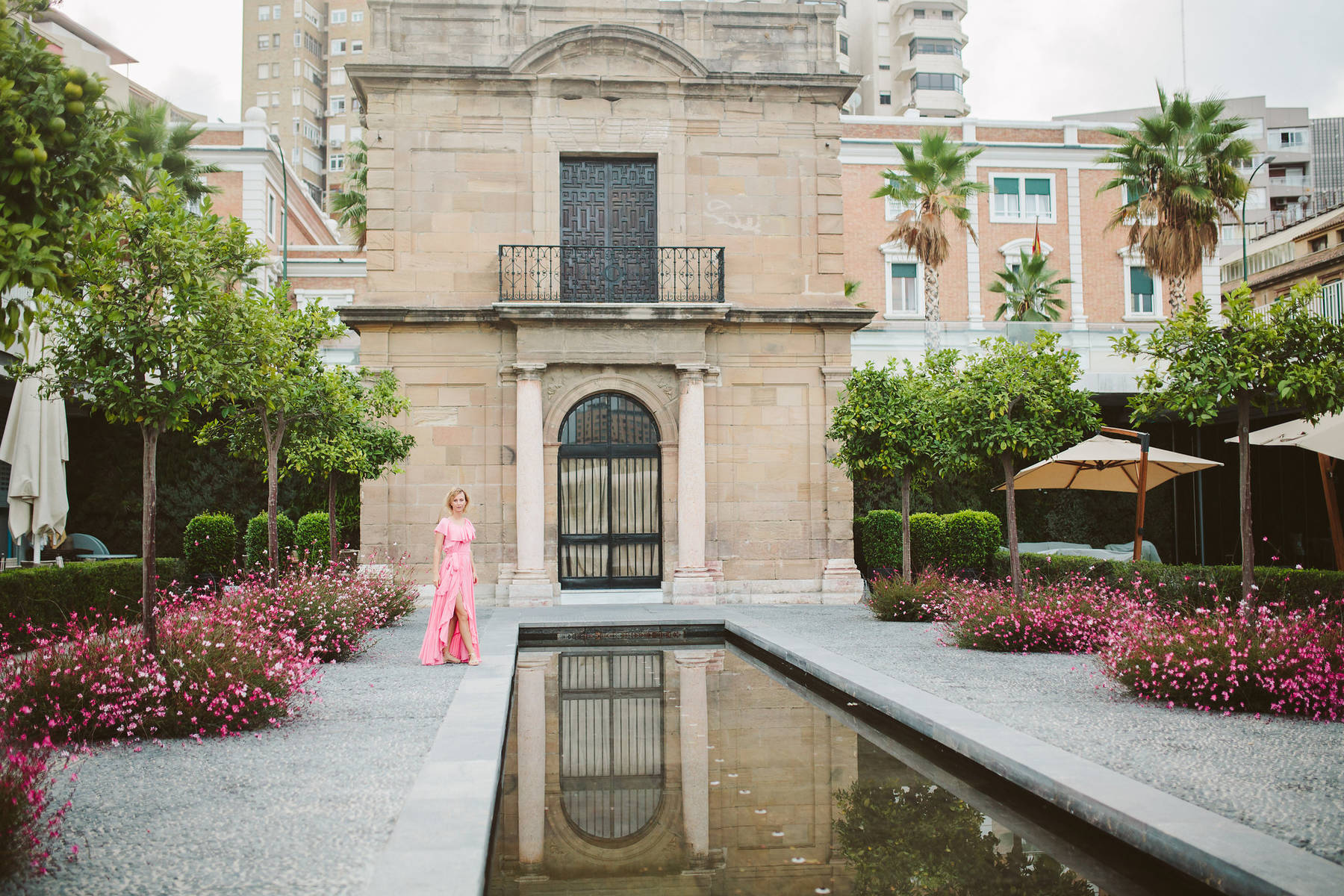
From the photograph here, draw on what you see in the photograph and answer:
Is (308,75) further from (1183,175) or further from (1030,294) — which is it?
(1183,175)

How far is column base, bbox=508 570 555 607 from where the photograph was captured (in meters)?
18.0

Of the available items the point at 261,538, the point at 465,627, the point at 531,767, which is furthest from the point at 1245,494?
the point at 261,538

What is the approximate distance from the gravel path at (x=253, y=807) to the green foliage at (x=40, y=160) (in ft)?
7.77

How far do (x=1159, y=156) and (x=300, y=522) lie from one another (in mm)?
21389

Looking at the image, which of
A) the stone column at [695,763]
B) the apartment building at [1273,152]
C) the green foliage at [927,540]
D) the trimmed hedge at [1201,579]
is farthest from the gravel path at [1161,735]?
the apartment building at [1273,152]

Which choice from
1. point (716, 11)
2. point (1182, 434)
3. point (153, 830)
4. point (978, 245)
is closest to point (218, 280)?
point (153, 830)

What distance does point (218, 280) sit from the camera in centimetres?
933

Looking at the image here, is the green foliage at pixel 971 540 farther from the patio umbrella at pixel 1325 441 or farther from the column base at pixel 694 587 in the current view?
the patio umbrella at pixel 1325 441

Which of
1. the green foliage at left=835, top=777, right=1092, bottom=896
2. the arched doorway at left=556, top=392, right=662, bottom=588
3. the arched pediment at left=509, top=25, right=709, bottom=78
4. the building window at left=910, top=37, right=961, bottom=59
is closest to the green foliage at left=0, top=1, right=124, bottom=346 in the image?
the green foliage at left=835, top=777, right=1092, bottom=896

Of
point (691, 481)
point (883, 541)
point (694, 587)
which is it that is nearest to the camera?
point (694, 587)

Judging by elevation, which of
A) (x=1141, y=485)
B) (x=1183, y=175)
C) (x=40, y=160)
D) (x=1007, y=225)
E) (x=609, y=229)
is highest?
(x=1007, y=225)

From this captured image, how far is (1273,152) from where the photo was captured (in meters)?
65.0

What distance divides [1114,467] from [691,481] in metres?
7.19

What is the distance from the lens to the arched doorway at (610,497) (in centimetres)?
1911
